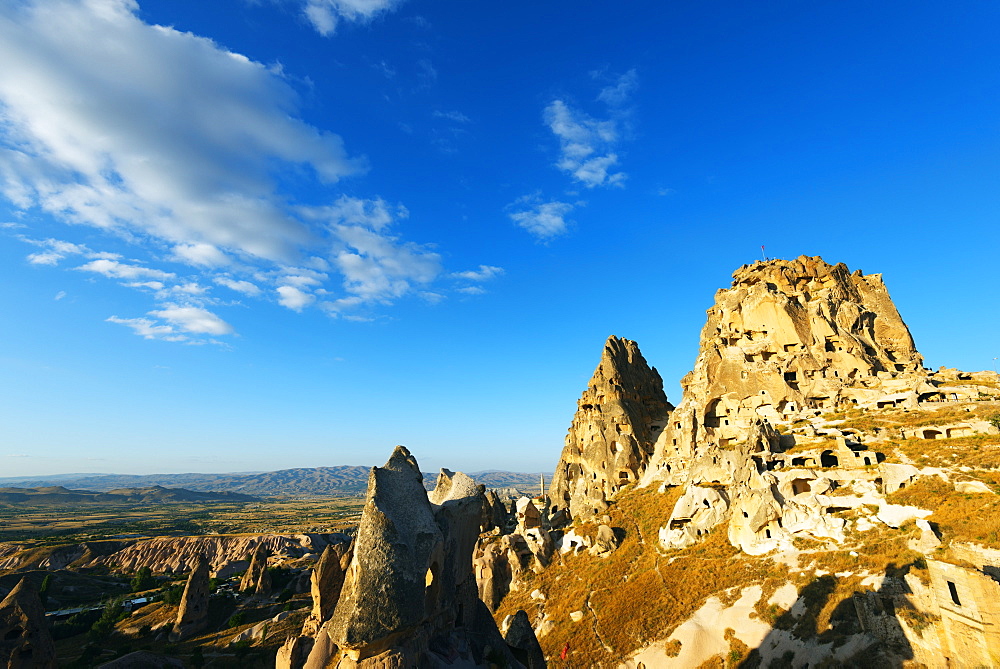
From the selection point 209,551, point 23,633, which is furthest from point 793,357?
point 209,551

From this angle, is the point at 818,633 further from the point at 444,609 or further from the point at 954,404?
the point at 954,404

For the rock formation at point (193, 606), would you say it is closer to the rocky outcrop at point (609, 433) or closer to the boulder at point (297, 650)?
the boulder at point (297, 650)

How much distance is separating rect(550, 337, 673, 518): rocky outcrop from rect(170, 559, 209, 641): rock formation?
35.5 metres

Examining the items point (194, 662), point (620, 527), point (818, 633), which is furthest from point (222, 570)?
point (818, 633)

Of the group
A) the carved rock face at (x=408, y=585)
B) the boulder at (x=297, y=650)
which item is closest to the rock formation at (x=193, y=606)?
the boulder at (x=297, y=650)

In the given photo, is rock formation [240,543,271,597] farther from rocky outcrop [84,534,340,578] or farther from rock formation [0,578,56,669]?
rock formation [0,578,56,669]

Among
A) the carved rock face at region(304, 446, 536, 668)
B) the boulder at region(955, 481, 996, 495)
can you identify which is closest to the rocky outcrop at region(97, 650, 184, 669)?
the carved rock face at region(304, 446, 536, 668)

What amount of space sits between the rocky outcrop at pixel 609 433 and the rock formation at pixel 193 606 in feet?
116

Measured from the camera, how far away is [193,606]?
127ft

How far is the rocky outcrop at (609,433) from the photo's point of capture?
55.8m

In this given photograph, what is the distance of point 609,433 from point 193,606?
46.9m

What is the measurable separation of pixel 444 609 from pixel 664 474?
4578 centimetres

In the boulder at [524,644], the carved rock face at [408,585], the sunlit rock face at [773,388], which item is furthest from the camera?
the sunlit rock face at [773,388]

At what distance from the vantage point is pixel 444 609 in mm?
8828
